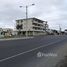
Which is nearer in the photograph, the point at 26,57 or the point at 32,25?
the point at 26,57

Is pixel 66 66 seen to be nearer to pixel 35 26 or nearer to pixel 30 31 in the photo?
pixel 30 31

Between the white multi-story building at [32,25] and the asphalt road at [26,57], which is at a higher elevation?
the white multi-story building at [32,25]

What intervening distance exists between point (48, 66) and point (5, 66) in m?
2.27

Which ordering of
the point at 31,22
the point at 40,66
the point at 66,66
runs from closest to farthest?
the point at 66,66 < the point at 40,66 < the point at 31,22

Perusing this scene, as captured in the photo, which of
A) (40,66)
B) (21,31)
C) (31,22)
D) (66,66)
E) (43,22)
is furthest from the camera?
(43,22)

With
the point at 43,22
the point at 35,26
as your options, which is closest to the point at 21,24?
the point at 35,26

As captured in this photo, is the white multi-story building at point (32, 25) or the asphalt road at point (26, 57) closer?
the asphalt road at point (26, 57)

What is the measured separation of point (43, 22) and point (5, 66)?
148320mm

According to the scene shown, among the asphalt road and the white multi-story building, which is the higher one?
the white multi-story building

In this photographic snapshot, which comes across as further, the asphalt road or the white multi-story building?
the white multi-story building

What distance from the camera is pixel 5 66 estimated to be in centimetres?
1012

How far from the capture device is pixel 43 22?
157750mm

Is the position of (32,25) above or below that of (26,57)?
above

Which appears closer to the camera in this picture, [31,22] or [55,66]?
[55,66]
